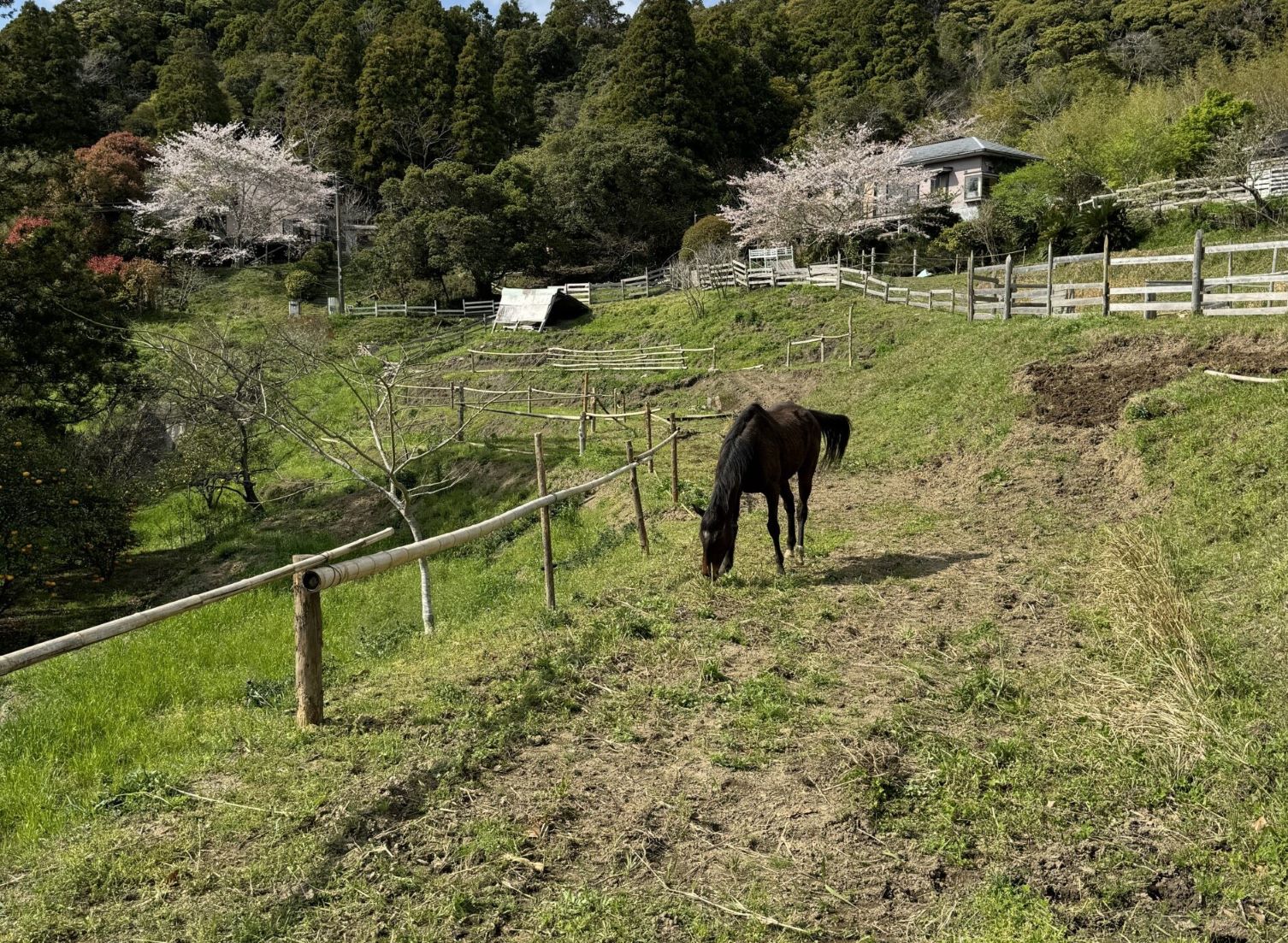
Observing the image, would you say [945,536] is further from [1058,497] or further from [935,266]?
[935,266]

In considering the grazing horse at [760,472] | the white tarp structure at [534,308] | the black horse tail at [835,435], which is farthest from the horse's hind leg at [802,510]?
the white tarp structure at [534,308]

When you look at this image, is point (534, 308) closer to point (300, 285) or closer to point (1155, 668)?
point (300, 285)

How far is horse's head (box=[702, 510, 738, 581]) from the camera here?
7.28 metres

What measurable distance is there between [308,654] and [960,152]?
38.9 m

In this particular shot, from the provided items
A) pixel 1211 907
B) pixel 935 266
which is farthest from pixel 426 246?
pixel 1211 907

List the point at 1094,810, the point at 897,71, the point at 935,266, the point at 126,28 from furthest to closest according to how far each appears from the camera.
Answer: the point at 126,28 → the point at 897,71 → the point at 935,266 → the point at 1094,810

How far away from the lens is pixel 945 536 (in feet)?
28.6

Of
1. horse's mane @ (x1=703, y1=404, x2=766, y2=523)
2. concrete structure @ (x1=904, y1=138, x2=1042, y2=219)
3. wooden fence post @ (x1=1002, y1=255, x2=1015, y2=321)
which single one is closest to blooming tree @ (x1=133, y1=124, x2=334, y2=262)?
concrete structure @ (x1=904, y1=138, x2=1042, y2=219)

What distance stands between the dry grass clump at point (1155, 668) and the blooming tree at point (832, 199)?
29.1 metres

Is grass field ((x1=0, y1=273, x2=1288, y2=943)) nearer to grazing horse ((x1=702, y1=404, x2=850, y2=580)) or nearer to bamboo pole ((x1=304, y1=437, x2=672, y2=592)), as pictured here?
grazing horse ((x1=702, y1=404, x2=850, y2=580))

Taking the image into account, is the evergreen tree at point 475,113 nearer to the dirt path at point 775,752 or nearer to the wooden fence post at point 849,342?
the wooden fence post at point 849,342

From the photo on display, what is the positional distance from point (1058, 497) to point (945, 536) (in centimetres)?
192

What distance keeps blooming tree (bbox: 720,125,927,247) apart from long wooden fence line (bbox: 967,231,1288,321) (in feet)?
45.6

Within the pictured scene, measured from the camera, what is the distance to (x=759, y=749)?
4.45 meters
